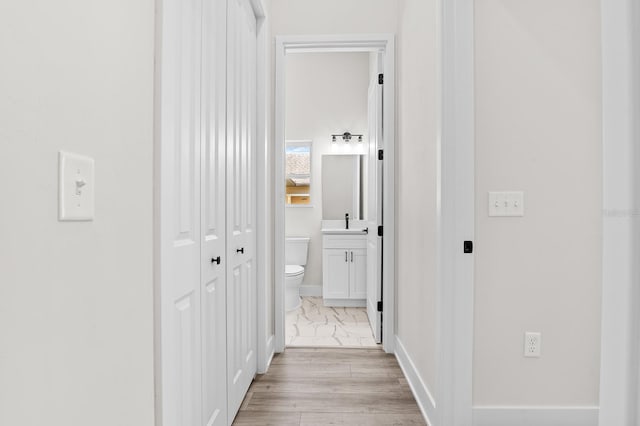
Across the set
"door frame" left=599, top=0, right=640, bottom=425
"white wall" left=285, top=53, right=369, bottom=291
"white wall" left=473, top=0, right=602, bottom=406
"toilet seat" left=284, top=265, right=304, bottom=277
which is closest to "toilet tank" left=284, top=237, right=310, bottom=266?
"white wall" left=285, top=53, right=369, bottom=291

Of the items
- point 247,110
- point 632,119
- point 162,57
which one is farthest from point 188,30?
point 632,119

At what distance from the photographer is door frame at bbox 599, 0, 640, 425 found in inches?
14.4

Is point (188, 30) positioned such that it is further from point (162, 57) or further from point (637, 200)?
point (637, 200)

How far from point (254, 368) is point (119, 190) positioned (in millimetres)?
1909

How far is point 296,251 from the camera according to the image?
4598 mm

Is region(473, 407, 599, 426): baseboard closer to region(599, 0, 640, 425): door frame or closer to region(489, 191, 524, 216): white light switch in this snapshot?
region(489, 191, 524, 216): white light switch

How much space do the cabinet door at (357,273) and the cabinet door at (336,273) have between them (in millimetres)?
43

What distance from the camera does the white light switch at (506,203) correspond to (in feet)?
5.83

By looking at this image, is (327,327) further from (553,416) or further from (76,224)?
(76,224)

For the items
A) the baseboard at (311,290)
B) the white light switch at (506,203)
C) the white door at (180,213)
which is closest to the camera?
the white door at (180,213)

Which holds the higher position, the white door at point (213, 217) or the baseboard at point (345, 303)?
the white door at point (213, 217)

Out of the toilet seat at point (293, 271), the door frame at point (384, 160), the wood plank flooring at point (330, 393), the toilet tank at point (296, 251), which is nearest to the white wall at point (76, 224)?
the wood plank flooring at point (330, 393)

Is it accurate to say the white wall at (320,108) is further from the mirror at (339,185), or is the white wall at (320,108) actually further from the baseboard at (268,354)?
the baseboard at (268,354)

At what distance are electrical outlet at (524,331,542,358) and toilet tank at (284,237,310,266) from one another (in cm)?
305
